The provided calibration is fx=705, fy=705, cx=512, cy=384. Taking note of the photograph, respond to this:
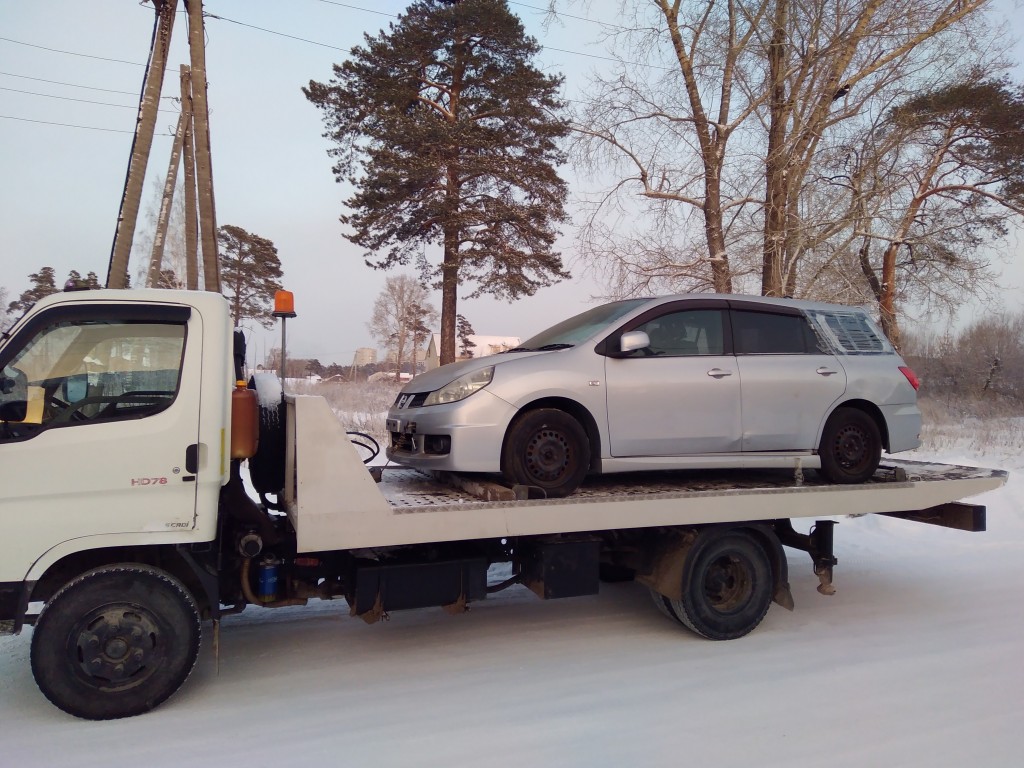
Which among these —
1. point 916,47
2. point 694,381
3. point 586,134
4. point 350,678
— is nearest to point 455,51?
point 586,134

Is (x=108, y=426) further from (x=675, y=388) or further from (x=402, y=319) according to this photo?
(x=402, y=319)

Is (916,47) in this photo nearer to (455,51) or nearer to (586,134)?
(586,134)

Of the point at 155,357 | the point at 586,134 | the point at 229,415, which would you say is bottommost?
the point at 229,415

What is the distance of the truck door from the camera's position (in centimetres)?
365

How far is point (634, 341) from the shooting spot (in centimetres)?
488

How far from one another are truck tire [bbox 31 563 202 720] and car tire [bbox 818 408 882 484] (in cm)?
461

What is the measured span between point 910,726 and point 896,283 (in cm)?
1650

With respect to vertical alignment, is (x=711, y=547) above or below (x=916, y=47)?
below

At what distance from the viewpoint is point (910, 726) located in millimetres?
3703

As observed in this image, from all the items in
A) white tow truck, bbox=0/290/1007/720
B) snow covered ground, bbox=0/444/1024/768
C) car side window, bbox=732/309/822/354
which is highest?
car side window, bbox=732/309/822/354

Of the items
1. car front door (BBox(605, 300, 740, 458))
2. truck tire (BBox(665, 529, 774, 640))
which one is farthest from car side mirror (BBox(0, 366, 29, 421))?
truck tire (BBox(665, 529, 774, 640))

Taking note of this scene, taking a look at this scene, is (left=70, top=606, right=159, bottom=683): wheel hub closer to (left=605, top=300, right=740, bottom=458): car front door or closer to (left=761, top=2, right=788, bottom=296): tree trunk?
(left=605, top=300, right=740, bottom=458): car front door

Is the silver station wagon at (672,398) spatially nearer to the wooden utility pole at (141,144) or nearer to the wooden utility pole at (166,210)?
the wooden utility pole at (141,144)

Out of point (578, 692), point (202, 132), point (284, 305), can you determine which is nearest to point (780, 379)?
point (578, 692)
